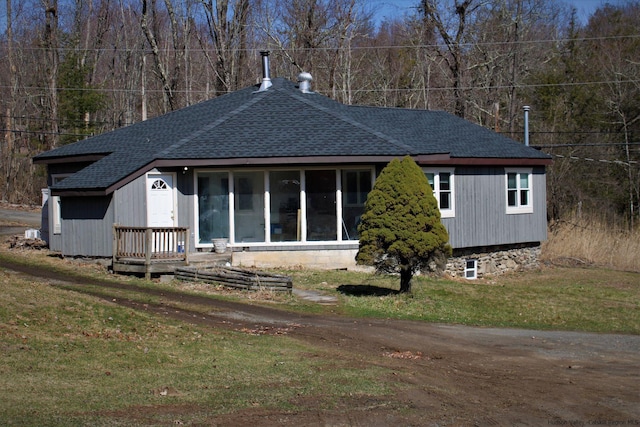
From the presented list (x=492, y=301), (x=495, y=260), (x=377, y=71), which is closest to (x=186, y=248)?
(x=492, y=301)

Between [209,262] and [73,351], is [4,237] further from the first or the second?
[73,351]

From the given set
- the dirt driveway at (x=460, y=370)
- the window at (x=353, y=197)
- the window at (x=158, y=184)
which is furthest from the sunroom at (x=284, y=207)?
the dirt driveway at (x=460, y=370)

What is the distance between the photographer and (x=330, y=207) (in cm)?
2261

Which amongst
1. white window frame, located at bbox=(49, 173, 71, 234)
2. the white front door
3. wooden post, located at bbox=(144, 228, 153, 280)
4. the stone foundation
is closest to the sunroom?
the white front door

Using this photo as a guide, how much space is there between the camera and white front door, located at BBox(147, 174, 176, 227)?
73.6 feet

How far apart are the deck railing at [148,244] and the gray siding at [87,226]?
1.52 metres

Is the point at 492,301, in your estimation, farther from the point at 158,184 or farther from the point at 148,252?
the point at 158,184

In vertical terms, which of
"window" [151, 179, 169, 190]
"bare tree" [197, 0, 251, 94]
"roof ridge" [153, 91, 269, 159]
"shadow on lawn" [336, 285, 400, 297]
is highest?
"bare tree" [197, 0, 251, 94]

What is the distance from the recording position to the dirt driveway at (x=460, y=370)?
27.9 feet

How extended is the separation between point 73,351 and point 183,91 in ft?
128

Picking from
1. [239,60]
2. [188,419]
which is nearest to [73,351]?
[188,419]

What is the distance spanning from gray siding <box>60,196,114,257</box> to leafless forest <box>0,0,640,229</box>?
15914 millimetres

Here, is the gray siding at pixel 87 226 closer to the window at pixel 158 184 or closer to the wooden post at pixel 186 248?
the window at pixel 158 184

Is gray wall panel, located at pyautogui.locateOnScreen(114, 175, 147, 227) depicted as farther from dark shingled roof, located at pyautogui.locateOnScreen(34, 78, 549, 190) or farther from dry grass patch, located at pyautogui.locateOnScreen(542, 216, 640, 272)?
dry grass patch, located at pyautogui.locateOnScreen(542, 216, 640, 272)
